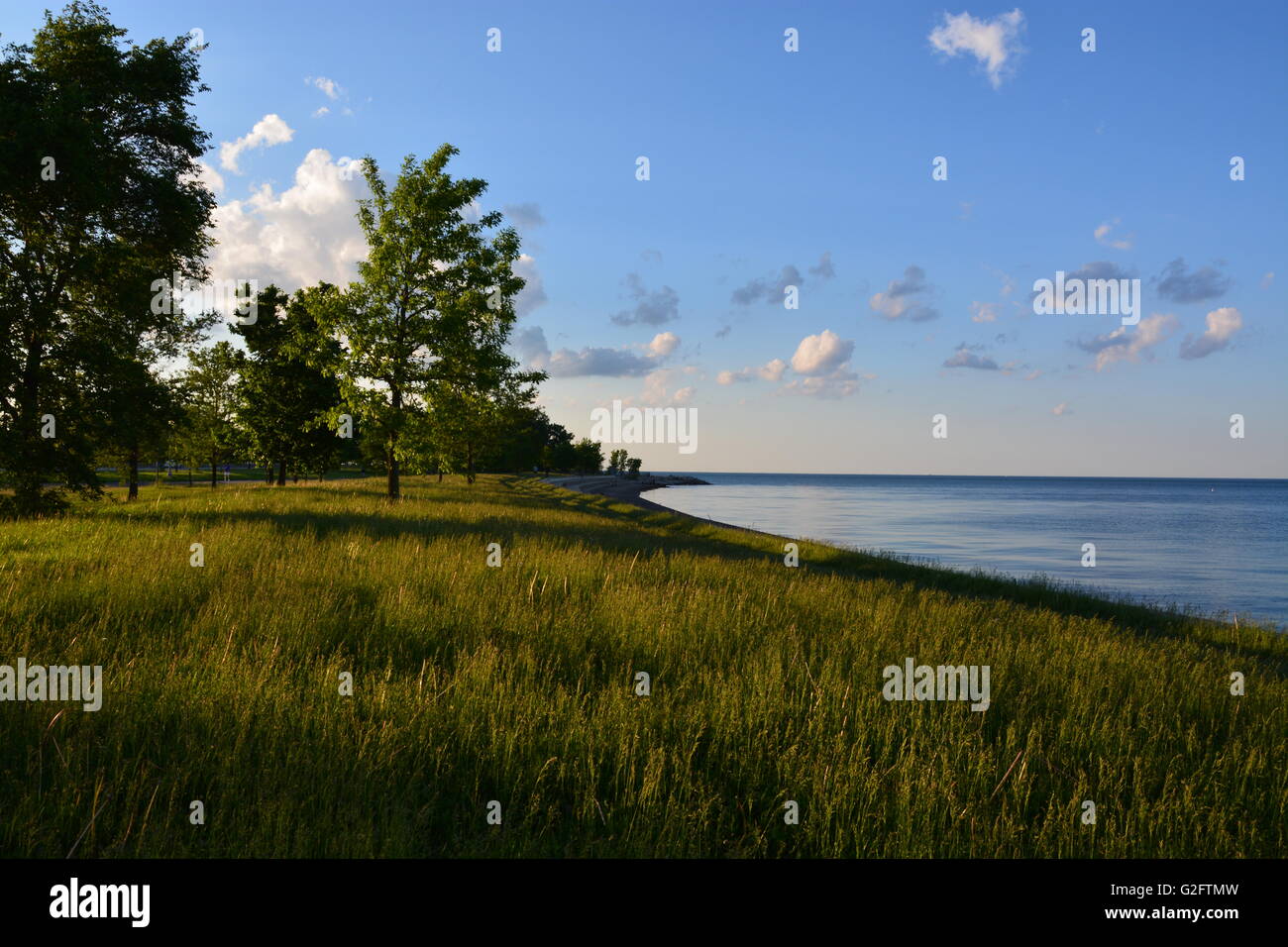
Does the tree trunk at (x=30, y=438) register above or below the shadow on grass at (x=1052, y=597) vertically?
above

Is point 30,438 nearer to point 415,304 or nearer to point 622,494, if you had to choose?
point 415,304

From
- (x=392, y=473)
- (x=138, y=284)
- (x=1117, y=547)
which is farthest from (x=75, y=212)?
(x=1117, y=547)

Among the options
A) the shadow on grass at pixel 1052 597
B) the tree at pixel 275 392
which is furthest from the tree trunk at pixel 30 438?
the tree at pixel 275 392

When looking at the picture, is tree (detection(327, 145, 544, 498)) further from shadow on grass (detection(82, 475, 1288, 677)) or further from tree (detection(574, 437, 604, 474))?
tree (detection(574, 437, 604, 474))

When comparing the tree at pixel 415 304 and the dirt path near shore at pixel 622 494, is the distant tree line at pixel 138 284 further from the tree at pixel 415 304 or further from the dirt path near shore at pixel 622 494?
the dirt path near shore at pixel 622 494

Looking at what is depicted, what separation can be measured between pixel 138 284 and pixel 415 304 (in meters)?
7.64

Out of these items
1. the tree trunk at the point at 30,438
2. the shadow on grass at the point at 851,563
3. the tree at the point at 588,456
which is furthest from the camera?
the tree at the point at 588,456

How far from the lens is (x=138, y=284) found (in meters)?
18.4

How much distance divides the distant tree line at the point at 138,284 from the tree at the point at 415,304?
2.4 inches

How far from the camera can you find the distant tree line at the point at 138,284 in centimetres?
1500

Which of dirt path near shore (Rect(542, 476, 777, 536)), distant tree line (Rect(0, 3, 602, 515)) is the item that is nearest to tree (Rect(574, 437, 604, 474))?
dirt path near shore (Rect(542, 476, 777, 536))

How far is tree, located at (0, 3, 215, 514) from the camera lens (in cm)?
1466
